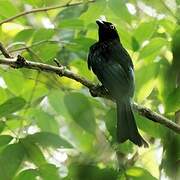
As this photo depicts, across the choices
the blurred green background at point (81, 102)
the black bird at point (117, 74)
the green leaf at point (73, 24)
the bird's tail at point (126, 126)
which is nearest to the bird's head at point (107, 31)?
the black bird at point (117, 74)

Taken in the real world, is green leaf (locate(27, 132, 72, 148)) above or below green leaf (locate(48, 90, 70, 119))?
above

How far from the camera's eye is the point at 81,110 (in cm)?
183

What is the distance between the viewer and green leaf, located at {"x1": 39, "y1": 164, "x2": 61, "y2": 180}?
1563 mm

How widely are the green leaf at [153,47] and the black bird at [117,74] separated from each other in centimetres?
19

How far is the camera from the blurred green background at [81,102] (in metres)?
1.58

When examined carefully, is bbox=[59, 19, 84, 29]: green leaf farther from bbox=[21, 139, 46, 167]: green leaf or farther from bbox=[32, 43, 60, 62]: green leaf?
bbox=[21, 139, 46, 167]: green leaf

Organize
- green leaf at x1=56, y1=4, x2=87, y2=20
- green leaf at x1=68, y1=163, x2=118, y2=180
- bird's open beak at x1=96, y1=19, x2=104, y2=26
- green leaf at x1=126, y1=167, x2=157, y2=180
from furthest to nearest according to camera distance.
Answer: green leaf at x1=56, y1=4, x2=87, y2=20 → bird's open beak at x1=96, y1=19, x2=104, y2=26 → green leaf at x1=126, y1=167, x2=157, y2=180 → green leaf at x1=68, y1=163, x2=118, y2=180

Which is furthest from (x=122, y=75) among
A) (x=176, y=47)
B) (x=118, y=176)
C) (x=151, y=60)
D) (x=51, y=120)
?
(x=118, y=176)

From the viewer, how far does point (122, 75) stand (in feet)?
7.14

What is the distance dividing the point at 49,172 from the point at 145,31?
2.54 feet

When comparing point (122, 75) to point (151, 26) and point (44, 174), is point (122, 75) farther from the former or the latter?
point (44, 174)

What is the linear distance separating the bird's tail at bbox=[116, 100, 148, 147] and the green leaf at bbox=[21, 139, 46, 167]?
305 millimetres

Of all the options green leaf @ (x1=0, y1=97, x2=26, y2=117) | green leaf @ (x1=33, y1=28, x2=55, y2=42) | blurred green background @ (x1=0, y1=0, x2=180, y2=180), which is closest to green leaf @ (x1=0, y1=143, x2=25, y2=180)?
blurred green background @ (x1=0, y1=0, x2=180, y2=180)

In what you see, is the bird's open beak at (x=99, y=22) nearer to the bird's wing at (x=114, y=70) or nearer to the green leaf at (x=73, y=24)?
the bird's wing at (x=114, y=70)
